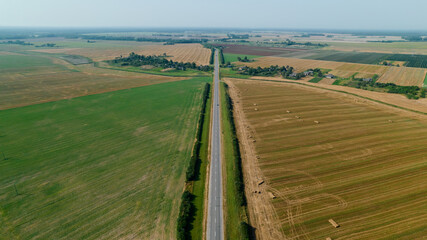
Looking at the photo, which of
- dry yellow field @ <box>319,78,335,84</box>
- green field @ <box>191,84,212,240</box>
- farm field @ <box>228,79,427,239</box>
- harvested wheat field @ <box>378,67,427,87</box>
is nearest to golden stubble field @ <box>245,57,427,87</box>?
harvested wheat field @ <box>378,67,427,87</box>

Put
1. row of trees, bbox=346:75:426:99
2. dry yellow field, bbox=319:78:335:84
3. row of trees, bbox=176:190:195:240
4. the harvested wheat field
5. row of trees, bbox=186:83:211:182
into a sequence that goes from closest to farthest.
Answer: row of trees, bbox=176:190:195:240 → row of trees, bbox=186:83:211:182 → row of trees, bbox=346:75:426:99 → the harvested wheat field → dry yellow field, bbox=319:78:335:84

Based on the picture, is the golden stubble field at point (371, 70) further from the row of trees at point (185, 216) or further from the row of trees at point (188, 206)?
the row of trees at point (185, 216)

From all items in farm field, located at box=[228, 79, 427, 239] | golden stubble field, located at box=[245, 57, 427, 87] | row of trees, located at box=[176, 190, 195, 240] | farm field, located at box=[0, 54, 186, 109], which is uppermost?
golden stubble field, located at box=[245, 57, 427, 87]

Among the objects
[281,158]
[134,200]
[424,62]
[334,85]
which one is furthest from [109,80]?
[424,62]

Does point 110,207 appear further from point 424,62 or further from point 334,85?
point 424,62

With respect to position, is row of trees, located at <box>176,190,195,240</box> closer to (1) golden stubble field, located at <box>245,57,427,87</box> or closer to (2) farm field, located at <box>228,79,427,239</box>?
(2) farm field, located at <box>228,79,427,239</box>

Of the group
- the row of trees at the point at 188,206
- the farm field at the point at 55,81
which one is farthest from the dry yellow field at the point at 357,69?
the row of trees at the point at 188,206
